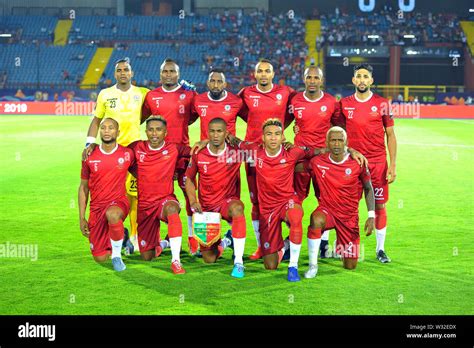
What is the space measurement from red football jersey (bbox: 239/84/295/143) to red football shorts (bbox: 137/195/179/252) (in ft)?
4.39

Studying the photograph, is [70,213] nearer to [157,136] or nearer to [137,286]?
[157,136]

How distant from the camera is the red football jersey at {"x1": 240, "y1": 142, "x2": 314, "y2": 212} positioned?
301 inches

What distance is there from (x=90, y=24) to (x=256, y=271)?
170 feet

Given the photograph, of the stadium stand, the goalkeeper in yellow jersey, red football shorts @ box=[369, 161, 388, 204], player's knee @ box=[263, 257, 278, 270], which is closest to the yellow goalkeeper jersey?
the goalkeeper in yellow jersey

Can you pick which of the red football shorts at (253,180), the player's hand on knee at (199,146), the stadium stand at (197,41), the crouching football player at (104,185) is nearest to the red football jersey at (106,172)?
the crouching football player at (104,185)

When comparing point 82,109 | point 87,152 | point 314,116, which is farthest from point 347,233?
point 82,109

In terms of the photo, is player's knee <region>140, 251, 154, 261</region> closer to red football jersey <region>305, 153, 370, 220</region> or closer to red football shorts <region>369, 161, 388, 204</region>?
red football jersey <region>305, 153, 370, 220</region>

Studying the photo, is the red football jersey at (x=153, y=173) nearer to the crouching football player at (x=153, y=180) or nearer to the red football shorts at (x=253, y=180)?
the crouching football player at (x=153, y=180)

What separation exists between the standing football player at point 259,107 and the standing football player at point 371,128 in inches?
28.6

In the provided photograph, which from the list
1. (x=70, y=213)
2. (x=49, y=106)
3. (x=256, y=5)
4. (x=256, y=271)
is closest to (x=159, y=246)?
(x=256, y=271)

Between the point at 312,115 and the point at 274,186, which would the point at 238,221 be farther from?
the point at 312,115

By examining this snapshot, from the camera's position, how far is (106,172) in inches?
308

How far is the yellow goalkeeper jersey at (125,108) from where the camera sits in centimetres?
863

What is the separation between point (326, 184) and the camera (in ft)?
24.9
